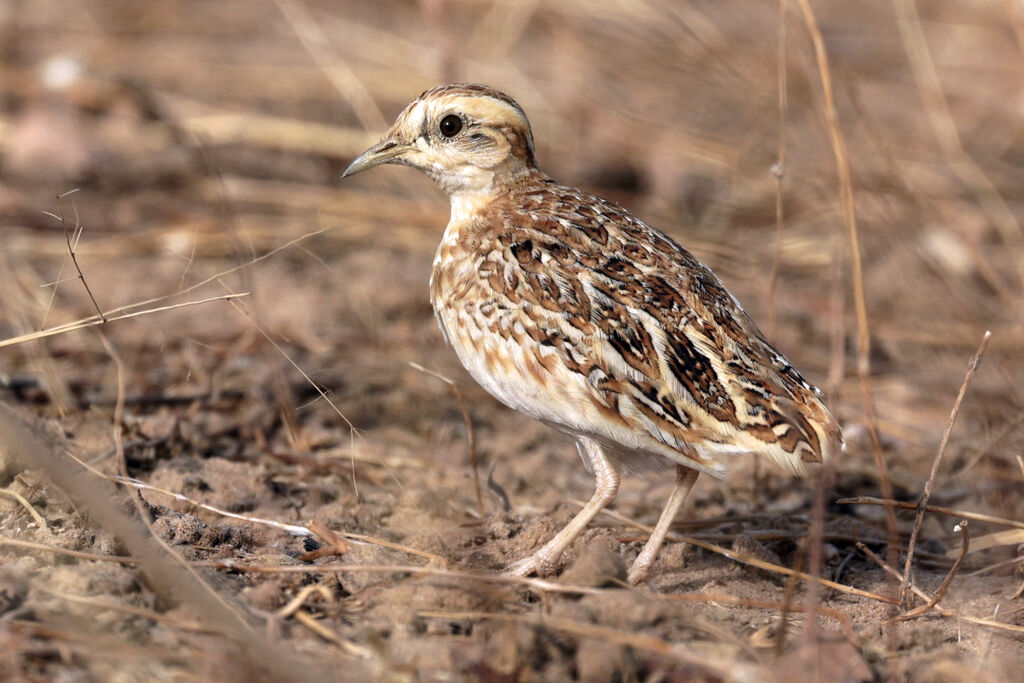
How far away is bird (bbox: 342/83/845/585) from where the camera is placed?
3639 mm

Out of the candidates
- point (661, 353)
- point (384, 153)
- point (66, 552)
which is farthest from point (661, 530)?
point (66, 552)

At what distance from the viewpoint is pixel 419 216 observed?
24.3 feet

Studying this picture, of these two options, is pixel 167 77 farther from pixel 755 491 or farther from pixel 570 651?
pixel 570 651

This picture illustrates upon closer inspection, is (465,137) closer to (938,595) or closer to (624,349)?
(624,349)

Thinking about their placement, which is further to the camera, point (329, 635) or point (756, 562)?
point (756, 562)

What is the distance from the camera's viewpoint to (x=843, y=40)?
11336 mm

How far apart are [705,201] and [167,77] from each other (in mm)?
4388

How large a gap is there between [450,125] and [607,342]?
46.1 inches

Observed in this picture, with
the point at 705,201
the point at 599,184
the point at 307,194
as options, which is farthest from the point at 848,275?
the point at 307,194

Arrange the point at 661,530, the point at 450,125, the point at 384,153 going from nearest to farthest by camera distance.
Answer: the point at 661,530
the point at 450,125
the point at 384,153

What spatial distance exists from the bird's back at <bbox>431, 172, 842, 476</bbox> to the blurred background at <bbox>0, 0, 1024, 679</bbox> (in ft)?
2.26

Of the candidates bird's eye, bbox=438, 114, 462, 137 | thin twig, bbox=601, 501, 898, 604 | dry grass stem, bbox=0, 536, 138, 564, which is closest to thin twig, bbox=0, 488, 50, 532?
dry grass stem, bbox=0, 536, 138, 564

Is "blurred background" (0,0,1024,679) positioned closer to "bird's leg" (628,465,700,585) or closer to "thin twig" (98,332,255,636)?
"thin twig" (98,332,255,636)

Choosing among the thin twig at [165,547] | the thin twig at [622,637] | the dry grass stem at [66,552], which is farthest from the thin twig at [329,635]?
the dry grass stem at [66,552]
